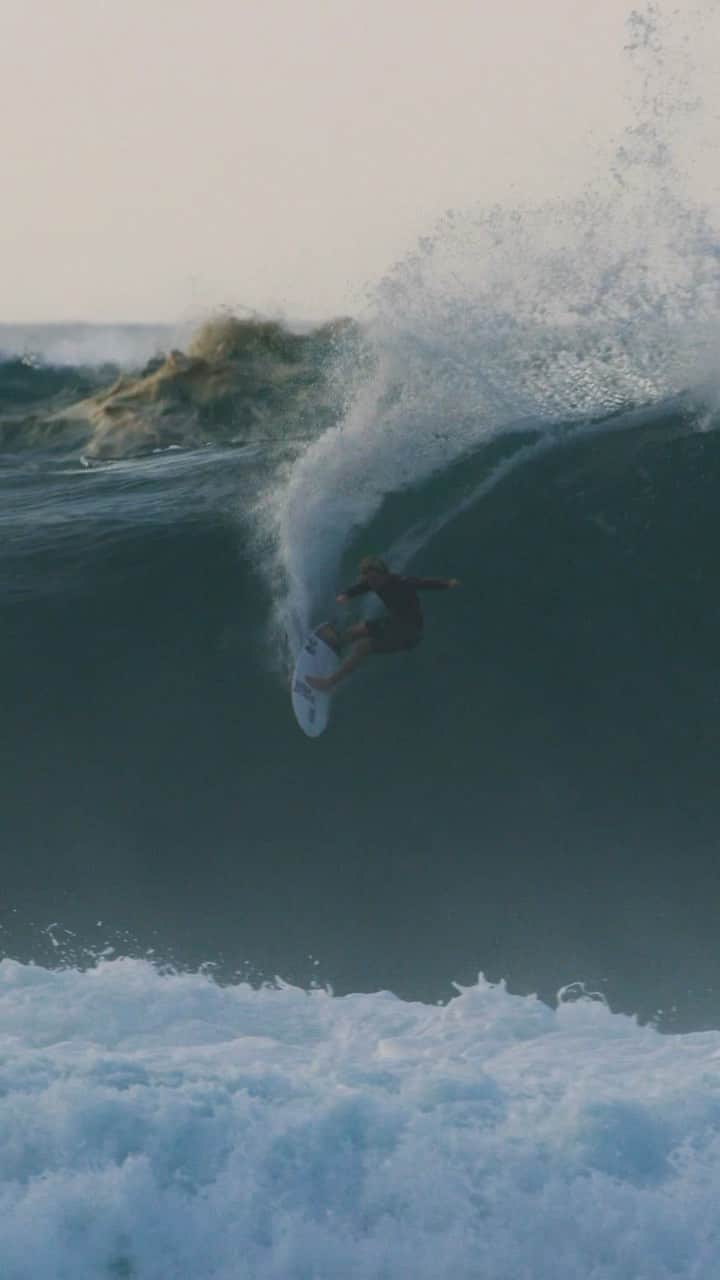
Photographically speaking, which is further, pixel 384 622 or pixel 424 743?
pixel 424 743

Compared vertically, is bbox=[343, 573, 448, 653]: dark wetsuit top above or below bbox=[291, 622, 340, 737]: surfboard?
above

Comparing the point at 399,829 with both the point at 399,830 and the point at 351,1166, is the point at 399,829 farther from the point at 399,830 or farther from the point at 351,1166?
the point at 351,1166

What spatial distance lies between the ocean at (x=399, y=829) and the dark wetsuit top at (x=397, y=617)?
57cm

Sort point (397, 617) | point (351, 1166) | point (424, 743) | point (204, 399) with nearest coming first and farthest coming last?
point (351, 1166)
point (397, 617)
point (424, 743)
point (204, 399)

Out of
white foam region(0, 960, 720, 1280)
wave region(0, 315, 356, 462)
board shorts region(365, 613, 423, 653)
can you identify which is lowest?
white foam region(0, 960, 720, 1280)

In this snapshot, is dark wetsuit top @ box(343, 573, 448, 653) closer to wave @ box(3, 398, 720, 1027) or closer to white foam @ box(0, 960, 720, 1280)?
wave @ box(3, 398, 720, 1027)

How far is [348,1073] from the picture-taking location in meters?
5.36

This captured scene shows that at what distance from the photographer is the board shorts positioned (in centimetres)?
754

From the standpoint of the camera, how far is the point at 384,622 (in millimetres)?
7559

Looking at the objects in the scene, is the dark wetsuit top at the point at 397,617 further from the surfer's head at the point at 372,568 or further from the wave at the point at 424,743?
the wave at the point at 424,743

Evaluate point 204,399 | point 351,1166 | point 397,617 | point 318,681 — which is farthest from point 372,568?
point 204,399

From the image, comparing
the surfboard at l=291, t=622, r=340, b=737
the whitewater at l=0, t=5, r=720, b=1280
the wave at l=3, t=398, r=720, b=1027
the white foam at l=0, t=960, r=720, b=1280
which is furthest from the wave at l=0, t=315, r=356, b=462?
the white foam at l=0, t=960, r=720, b=1280

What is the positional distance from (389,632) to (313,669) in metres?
0.51

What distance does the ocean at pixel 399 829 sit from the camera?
15.6ft
